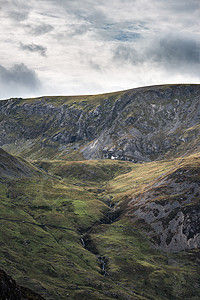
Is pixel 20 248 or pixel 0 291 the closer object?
pixel 0 291

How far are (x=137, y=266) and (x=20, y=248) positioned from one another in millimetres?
66425

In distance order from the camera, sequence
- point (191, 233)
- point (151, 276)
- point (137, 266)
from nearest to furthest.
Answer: point (151, 276)
point (137, 266)
point (191, 233)

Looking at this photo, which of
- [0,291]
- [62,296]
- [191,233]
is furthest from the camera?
[191,233]

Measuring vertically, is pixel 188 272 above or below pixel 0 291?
below

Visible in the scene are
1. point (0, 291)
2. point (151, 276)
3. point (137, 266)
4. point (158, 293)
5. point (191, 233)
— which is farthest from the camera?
point (191, 233)

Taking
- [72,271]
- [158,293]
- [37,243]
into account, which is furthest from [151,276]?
[37,243]

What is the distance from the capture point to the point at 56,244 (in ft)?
552

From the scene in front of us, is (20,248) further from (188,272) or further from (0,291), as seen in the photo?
(0,291)

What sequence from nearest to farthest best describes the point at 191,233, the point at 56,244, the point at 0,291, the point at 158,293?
the point at 0,291
the point at 158,293
the point at 56,244
the point at 191,233

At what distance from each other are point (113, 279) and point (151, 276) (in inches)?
819

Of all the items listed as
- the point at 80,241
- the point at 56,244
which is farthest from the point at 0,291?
the point at 80,241

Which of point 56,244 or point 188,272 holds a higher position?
point 56,244

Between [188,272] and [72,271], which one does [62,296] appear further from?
[188,272]

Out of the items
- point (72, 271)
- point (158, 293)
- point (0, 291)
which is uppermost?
point (0, 291)
